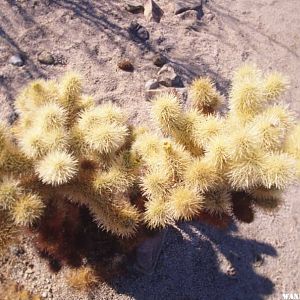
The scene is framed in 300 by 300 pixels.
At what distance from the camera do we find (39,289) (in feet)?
9.93

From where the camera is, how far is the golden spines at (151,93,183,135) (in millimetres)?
2383

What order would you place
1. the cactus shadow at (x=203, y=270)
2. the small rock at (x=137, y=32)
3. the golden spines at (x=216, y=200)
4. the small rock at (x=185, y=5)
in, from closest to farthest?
the golden spines at (x=216, y=200) → the cactus shadow at (x=203, y=270) → the small rock at (x=137, y=32) → the small rock at (x=185, y=5)

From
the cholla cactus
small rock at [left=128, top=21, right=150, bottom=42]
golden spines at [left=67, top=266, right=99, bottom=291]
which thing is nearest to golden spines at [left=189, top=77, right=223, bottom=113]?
the cholla cactus

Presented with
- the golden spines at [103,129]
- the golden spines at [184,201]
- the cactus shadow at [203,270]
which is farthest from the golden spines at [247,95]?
the cactus shadow at [203,270]

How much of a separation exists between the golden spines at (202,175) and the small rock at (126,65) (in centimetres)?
262

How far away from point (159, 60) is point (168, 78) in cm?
31

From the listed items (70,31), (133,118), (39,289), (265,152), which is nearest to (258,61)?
(133,118)

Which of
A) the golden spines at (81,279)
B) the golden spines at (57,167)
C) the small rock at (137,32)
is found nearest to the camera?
the golden spines at (57,167)

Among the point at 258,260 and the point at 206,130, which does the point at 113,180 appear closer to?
the point at 206,130

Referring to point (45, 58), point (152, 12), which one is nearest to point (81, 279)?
point (45, 58)

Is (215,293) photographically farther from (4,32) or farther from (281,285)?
(4,32)

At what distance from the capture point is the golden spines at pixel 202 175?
218 centimetres

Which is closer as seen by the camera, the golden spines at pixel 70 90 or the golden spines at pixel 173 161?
the golden spines at pixel 173 161

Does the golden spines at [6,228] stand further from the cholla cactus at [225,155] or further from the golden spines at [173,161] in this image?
the golden spines at [173,161]
